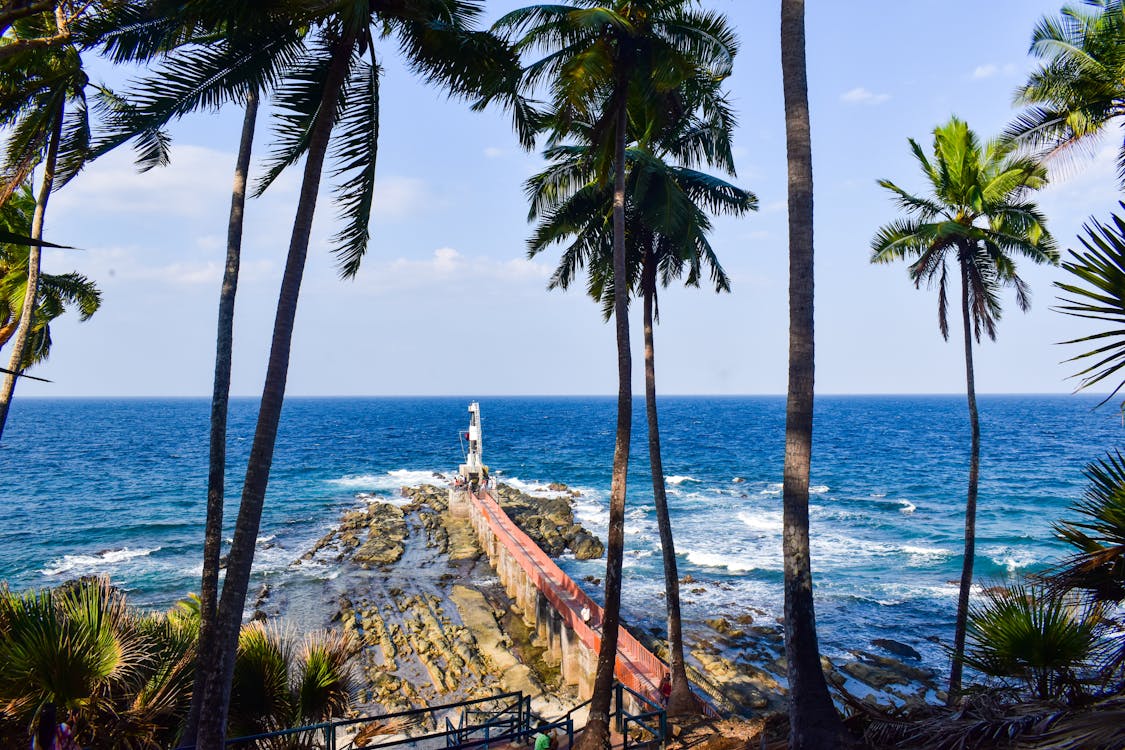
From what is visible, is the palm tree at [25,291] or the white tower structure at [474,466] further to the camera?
the white tower structure at [474,466]

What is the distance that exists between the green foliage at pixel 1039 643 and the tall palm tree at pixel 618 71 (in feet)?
18.1

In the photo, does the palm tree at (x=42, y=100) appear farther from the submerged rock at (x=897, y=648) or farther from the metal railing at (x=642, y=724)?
the submerged rock at (x=897, y=648)

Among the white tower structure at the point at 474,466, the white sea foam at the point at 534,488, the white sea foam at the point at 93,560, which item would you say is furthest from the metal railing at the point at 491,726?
the white sea foam at the point at 534,488

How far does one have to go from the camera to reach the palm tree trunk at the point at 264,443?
19.9 feet

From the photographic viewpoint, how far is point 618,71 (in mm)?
11234

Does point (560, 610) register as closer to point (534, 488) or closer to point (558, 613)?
point (558, 613)

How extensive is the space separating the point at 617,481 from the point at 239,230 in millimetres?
7067

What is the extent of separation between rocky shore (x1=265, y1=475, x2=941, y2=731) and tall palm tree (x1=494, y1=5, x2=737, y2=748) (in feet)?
20.9

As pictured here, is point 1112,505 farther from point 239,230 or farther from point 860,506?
point 860,506

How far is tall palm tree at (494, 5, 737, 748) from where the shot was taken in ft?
33.9

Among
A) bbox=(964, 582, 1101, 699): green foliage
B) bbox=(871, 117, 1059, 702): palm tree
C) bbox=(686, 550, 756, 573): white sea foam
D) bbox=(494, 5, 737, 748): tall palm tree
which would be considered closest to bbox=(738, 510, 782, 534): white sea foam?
bbox=(686, 550, 756, 573): white sea foam

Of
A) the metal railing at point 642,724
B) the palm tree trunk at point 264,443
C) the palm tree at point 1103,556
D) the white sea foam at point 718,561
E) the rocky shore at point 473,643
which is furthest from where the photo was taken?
the white sea foam at point 718,561

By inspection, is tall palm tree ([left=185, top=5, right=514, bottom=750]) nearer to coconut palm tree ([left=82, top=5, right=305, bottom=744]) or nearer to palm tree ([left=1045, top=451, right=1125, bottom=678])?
coconut palm tree ([left=82, top=5, right=305, bottom=744])

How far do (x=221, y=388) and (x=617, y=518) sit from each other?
6.35m
